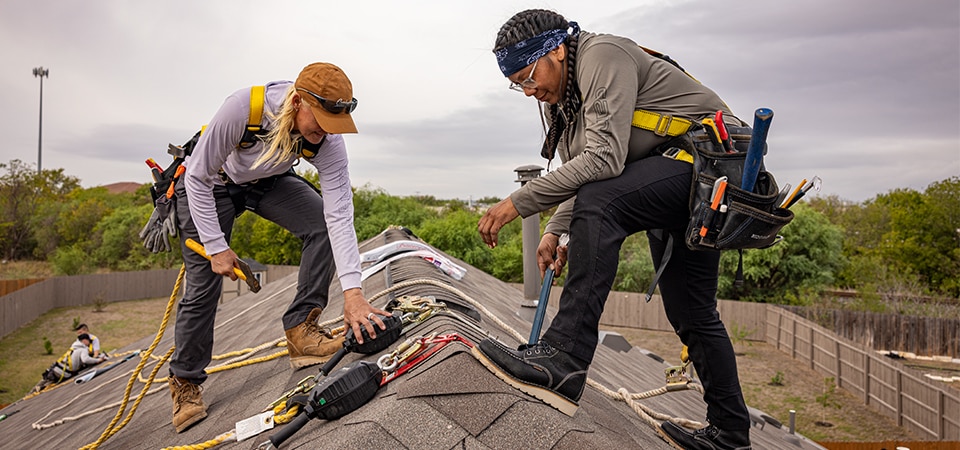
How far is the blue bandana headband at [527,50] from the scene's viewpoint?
2641 mm

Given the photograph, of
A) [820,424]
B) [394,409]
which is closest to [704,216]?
[394,409]

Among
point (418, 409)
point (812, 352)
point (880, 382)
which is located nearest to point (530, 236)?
point (418, 409)

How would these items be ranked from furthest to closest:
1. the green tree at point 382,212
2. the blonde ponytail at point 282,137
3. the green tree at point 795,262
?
the green tree at point 382,212 → the green tree at point 795,262 → the blonde ponytail at point 282,137

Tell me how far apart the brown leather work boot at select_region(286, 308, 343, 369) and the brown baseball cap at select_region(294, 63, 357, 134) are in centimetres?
108

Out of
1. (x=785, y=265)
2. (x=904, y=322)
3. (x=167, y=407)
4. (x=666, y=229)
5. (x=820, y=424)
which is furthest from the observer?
(x=785, y=265)

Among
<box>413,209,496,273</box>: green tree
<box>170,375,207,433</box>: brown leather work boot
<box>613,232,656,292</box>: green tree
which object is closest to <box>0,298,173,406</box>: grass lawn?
<box>413,209,496,273</box>: green tree

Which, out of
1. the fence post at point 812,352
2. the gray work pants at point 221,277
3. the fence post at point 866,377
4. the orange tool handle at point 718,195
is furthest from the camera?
the fence post at point 812,352

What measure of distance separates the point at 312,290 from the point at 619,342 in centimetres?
550

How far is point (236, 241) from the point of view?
40.8 m

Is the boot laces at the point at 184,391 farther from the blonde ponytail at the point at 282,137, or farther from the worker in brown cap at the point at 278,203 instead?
the blonde ponytail at the point at 282,137

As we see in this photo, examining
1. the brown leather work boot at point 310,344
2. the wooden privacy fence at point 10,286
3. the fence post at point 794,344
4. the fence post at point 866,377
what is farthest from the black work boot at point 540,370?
the wooden privacy fence at point 10,286

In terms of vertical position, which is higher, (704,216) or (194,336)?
(704,216)

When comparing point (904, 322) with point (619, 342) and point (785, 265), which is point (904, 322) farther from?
point (619, 342)

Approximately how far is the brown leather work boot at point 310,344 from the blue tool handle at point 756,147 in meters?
2.12
